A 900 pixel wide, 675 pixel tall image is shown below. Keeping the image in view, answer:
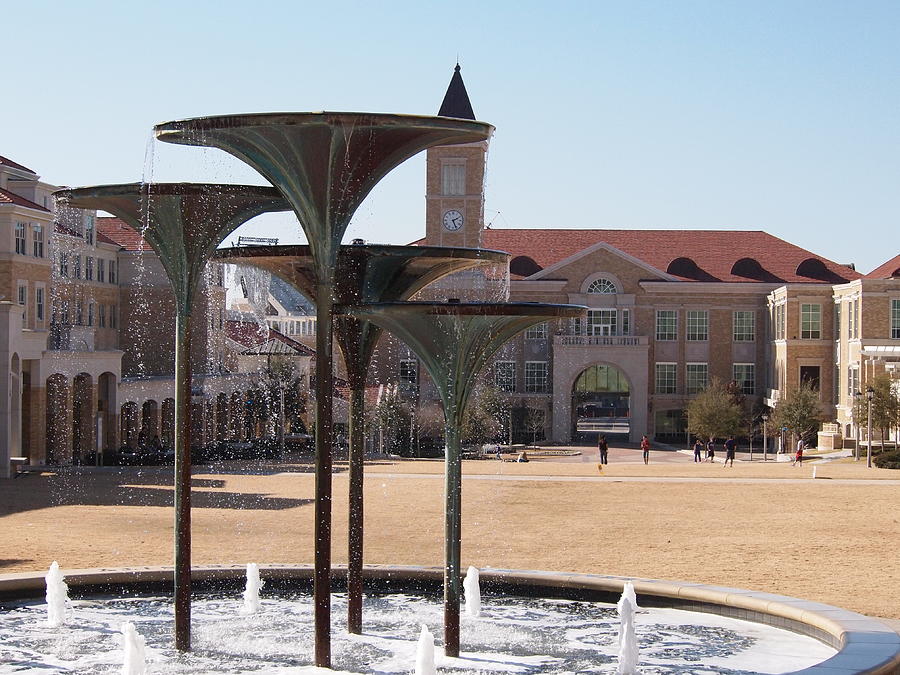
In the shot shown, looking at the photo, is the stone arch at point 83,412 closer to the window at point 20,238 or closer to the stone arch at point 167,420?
the window at point 20,238

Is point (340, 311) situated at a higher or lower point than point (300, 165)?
lower

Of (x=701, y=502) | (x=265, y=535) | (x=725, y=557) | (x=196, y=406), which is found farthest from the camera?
(x=196, y=406)

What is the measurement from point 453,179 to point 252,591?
6198cm

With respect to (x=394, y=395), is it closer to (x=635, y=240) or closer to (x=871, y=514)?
(x=635, y=240)

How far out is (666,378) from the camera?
8088cm

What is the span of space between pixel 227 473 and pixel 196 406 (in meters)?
17.6

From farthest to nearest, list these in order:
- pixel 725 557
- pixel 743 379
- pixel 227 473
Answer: pixel 743 379 < pixel 227 473 < pixel 725 557

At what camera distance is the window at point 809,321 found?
7475 centimetres

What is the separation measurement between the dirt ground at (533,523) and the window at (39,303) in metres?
11.6

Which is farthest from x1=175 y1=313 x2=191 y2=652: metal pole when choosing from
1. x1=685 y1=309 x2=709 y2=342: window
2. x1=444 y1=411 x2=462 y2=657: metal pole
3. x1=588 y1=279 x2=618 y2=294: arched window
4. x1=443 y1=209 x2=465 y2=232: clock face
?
x1=685 y1=309 x2=709 y2=342: window

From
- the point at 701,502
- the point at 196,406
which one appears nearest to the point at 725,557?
the point at 701,502

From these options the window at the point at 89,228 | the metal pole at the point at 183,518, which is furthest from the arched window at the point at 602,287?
the metal pole at the point at 183,518

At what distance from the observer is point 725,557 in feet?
76.2

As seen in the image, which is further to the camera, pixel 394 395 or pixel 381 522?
pixel 394 395
